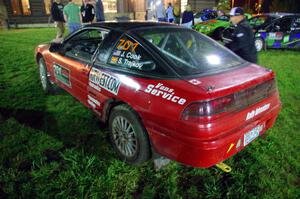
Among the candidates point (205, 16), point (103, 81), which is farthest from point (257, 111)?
point (205, 16)

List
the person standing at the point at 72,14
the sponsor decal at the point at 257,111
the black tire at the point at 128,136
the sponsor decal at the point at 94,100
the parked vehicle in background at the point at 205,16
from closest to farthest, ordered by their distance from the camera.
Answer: the sponsor decal at the point at 257,111 → the black tire at the point at 128,136 → the sponsor decal at the point at 94,100 → the person standing at the point at 72,14 → the parked vehicle in background at the point at 205,16

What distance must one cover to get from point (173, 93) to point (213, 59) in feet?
2.90

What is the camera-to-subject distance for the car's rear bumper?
6.76 feet

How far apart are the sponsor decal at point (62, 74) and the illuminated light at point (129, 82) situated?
4.53 ft

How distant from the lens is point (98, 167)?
2.66 metres

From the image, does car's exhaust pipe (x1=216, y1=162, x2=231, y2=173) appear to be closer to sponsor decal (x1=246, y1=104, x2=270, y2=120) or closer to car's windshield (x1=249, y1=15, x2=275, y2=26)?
sponsor decal (x1=246, y1=104, x2=270, y2=120)

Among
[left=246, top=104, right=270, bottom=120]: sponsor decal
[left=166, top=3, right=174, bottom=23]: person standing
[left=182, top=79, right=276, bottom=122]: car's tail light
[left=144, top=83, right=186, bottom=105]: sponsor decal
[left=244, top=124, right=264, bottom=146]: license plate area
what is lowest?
[left=244, top=124, right=264, bottom=146]: license plate area

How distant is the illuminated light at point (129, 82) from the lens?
2.41 metres

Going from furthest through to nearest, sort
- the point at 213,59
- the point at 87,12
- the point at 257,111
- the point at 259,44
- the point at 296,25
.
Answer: the point at 259,44 → the point at 87,12 → the point at 296,25 → the point at 213,59 → the point at 257,111

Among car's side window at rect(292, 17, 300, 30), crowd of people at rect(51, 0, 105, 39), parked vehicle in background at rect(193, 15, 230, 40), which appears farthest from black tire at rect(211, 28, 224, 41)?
crowd of people at rect(51, 0, 105, 39)

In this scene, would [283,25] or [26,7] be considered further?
[26,7]

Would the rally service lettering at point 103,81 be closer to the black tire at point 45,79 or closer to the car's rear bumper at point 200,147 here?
the car's rear bumper at point 200,147

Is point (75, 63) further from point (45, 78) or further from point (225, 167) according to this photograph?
point (225, 167)

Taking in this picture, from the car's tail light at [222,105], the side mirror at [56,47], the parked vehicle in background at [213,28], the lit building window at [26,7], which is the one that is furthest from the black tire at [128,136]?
the lit building window at [26,7]
